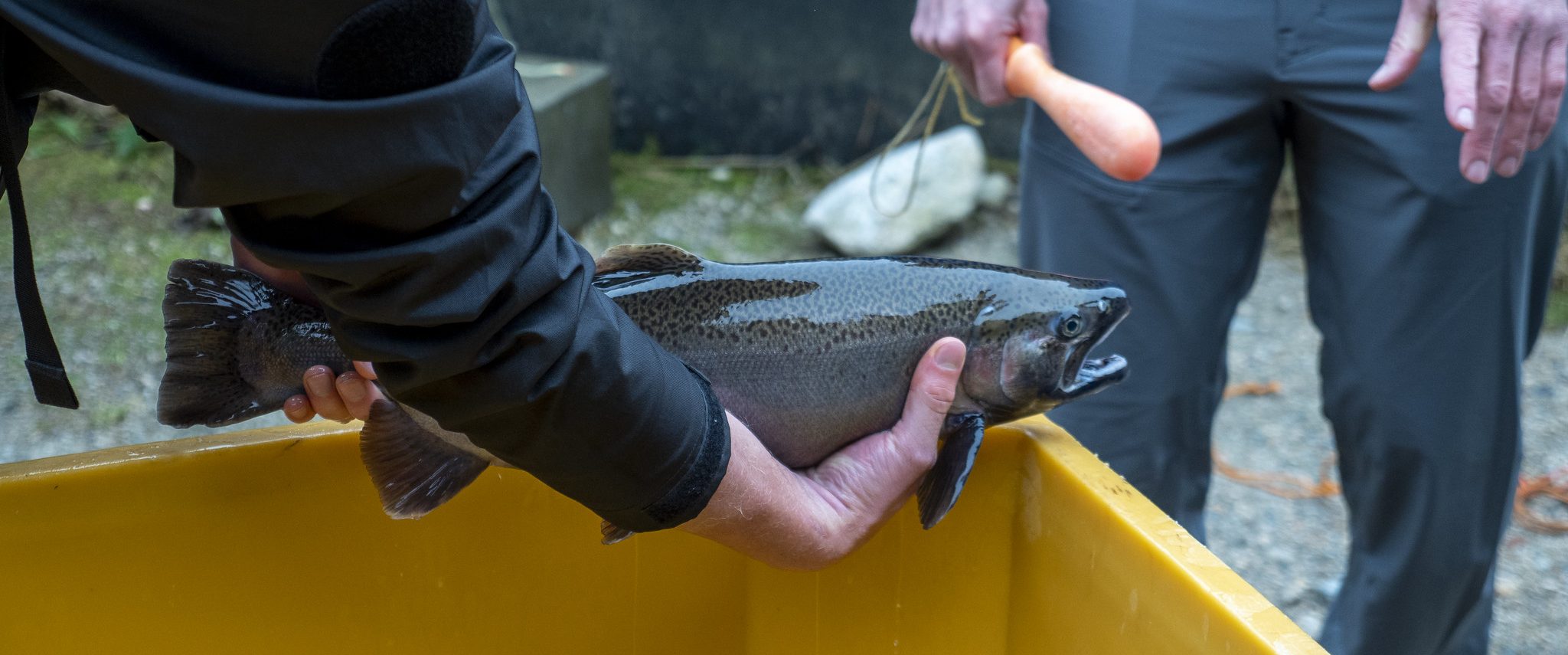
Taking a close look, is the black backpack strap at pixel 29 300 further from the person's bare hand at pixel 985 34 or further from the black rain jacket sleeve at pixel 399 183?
the person's bare hand at pixel 985 34

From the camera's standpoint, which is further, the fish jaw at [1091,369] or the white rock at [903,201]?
the white rock at [903,201]

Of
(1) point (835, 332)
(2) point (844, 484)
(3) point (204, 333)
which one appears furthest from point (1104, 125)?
(3) point (204, 333)

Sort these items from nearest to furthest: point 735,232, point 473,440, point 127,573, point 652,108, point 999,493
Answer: point 473,440 < point 127,573 < point 999,493 < point 735,232 < point 652,108

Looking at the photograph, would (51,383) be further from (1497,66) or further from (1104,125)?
(1497,66)

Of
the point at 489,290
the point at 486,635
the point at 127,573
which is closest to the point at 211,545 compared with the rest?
the point at 127,573

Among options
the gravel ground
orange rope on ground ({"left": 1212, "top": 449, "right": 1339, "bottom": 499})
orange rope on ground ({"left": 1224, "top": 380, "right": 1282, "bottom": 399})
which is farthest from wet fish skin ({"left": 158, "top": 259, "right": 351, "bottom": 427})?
orange rope on ground ({"left": 1224, "top": 380, "right": 1282, "bottom": 399})

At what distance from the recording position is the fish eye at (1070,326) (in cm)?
153

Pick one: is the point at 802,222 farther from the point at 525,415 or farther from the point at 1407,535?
the point at 525,415

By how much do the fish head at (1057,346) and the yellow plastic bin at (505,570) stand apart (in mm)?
77

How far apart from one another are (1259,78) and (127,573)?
1.72 metres

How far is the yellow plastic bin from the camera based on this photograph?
144 cm

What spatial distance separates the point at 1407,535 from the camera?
6.47 ft

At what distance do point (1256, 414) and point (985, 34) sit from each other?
2411 mm

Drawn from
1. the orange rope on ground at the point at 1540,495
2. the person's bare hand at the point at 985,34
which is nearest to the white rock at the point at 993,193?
the orange rope on ground at the point at 1540,495
